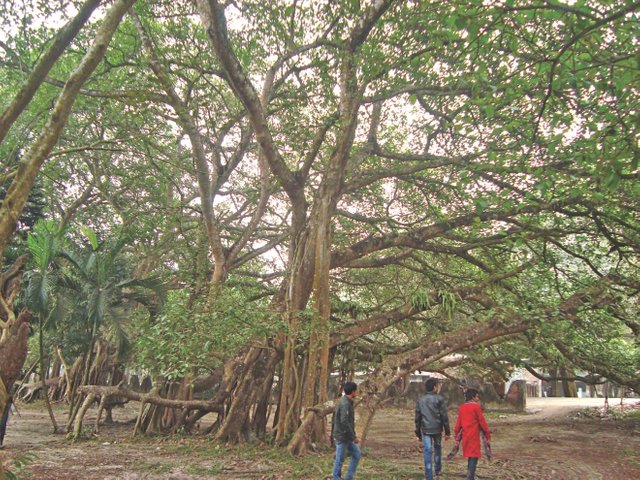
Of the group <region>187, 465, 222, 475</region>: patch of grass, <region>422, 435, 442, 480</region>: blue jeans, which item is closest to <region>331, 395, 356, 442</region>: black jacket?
<region>422, 435, 442, 480</region>: blue jeans

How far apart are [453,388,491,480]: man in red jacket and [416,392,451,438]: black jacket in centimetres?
22

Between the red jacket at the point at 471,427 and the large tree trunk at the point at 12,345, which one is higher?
the large tree trunk at the point at 12,345

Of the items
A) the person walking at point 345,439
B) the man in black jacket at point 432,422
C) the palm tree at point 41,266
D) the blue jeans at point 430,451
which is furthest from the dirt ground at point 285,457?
the palm tree at point 41,266

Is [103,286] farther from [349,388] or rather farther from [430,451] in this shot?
[430,451]

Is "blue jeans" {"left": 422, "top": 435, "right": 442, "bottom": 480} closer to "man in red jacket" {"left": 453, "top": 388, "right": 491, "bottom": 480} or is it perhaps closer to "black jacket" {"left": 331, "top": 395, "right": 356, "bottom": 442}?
"man in red jacket" {"left": 453, "top": 388, "right": 491, "bottom": 480}

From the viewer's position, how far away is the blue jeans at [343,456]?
5.52m

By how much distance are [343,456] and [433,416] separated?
1.35 meters

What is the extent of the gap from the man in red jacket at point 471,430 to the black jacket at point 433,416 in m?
0.22

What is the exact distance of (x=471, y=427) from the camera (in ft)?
18.9

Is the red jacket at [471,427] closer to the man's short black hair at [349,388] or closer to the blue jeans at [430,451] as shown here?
the blue jeans at [430,451]

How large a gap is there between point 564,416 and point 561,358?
6.51 meters

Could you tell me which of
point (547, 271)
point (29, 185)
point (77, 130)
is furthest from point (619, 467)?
point (77, 130)

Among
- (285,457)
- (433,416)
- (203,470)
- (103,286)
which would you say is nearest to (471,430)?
(433,416)

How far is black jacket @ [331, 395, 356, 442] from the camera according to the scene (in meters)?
5.61
